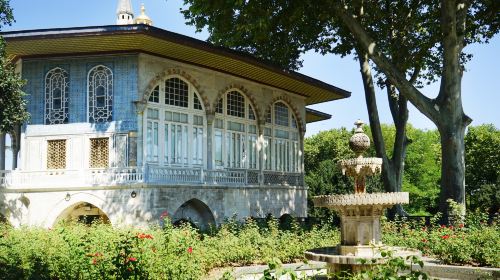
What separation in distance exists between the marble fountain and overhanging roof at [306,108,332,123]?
18.2 metres

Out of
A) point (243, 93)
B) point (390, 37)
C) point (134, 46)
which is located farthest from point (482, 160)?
point (134, 46)

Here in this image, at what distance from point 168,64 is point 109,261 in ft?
38.0

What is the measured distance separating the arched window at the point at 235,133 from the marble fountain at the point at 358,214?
451 inches

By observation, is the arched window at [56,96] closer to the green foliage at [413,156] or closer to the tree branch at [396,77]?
the tree branch at [396,77]

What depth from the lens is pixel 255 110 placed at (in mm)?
22297

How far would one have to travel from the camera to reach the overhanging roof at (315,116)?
27875 millimetres

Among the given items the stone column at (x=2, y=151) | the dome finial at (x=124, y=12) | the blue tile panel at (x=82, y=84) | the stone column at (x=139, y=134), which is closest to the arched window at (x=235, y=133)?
the stone column at (x=139, y=134)

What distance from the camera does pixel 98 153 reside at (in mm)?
17969

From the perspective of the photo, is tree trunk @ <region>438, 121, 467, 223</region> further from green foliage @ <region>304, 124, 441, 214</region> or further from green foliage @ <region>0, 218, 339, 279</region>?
green foliage @ <region>304, 124, 441, 214</region>

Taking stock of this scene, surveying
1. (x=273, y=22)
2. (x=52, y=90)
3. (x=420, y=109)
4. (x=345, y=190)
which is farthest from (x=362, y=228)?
(x=345, y=190)

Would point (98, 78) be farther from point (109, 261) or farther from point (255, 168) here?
point (109, 261)

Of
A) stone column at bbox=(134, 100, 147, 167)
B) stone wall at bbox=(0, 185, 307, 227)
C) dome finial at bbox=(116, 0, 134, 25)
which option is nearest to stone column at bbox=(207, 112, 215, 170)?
stone wall at bbox=(0, 185, 307, 227)

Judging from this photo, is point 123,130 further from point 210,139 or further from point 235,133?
point 235,133

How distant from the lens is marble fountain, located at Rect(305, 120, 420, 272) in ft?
27.8
